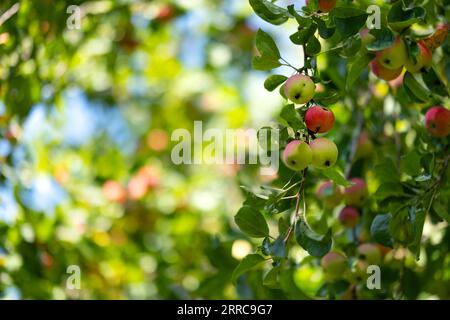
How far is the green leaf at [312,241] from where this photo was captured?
1.06 meters

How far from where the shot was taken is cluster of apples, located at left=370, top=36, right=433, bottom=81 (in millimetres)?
1128

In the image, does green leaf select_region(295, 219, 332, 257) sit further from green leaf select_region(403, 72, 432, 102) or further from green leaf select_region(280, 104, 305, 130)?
green leaf select_region(403, 72, 432, 102)

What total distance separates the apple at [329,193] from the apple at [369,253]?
0.34 ft

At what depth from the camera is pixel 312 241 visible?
1065mm

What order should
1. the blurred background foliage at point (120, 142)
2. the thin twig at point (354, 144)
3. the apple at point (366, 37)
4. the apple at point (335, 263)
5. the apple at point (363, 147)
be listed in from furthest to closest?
the blurred background foliage at point (120, 142), the apple at point (363, 147), the thin twig at point (354, 144), the apple at point (335, 263), the apple at point (366, 37)

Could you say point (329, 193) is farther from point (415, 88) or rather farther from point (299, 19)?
point (299, 19)

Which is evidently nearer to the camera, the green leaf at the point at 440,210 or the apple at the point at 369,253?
the green leaf at the point at 440,210

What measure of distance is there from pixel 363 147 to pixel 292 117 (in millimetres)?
618

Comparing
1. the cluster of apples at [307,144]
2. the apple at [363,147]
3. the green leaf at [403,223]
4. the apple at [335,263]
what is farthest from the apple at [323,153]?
the apple at [363,147]

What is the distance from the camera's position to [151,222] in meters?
2.74

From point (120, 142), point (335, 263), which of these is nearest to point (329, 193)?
point (335, 263)

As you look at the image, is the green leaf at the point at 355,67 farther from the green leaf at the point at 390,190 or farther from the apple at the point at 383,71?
the green leaf at the point at 390,190

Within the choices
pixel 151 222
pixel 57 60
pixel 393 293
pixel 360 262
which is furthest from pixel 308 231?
pixel 151 222

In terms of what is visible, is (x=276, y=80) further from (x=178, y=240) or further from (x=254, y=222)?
(x=178, y=240)
